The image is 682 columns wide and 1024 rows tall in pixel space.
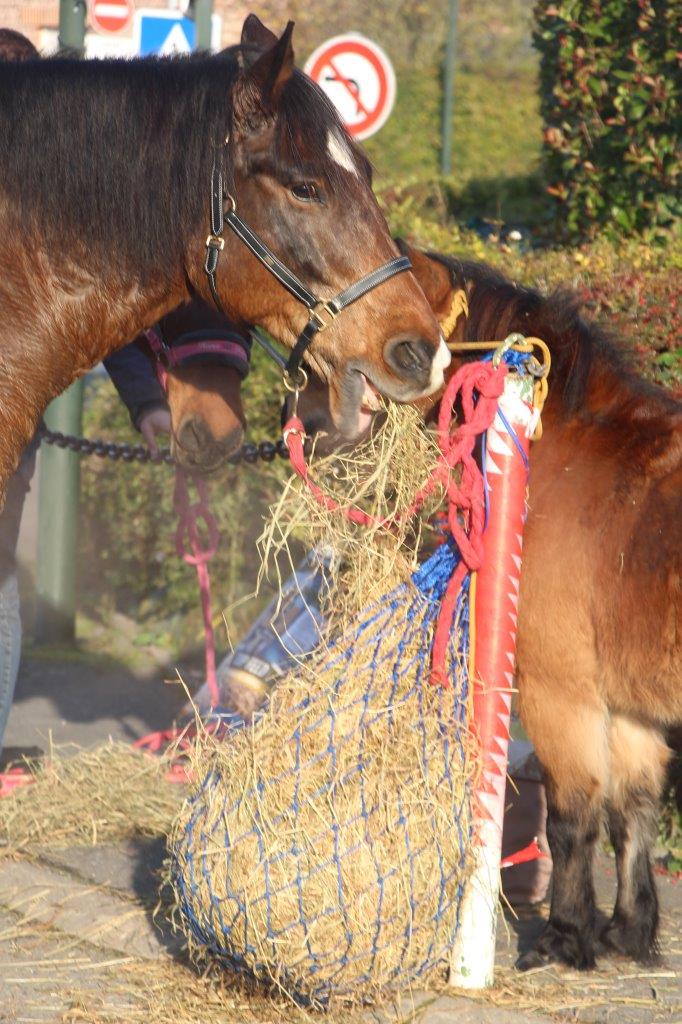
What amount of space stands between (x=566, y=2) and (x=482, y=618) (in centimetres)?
411

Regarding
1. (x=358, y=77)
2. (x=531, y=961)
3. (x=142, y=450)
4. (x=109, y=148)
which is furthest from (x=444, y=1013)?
(x=358, y=77)

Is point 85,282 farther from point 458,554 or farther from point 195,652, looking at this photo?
point 195,652

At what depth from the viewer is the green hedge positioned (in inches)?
231

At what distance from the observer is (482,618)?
3.13 m

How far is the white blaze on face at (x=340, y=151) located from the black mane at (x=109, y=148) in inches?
0.8

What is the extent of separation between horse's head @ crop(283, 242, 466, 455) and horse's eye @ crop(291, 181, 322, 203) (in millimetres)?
443

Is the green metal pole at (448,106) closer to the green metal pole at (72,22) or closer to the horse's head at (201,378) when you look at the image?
the green metal pole at (72,22)

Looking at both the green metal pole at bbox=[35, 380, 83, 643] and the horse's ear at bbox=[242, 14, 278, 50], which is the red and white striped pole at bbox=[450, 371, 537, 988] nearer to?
the horse's ear at bbox=[242, 14, 278, 50]

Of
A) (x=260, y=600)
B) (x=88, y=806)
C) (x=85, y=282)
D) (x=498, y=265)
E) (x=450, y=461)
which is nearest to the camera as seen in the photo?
(x=85, y=282)

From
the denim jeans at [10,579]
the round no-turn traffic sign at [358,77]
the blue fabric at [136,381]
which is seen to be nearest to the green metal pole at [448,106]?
the round no-turn traffic sign at [358,77]

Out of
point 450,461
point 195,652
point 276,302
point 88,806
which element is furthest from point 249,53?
point 195,652

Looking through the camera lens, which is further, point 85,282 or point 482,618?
point 482,618

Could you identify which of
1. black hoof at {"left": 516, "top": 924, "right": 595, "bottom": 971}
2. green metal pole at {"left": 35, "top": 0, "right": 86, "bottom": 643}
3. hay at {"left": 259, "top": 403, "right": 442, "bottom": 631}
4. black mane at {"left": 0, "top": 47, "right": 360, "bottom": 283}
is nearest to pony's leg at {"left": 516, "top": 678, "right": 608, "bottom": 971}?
black hoof at {"left": 516, "top": 924, "right": 595, "bottom": 971}

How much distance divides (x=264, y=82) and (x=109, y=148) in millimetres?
388
